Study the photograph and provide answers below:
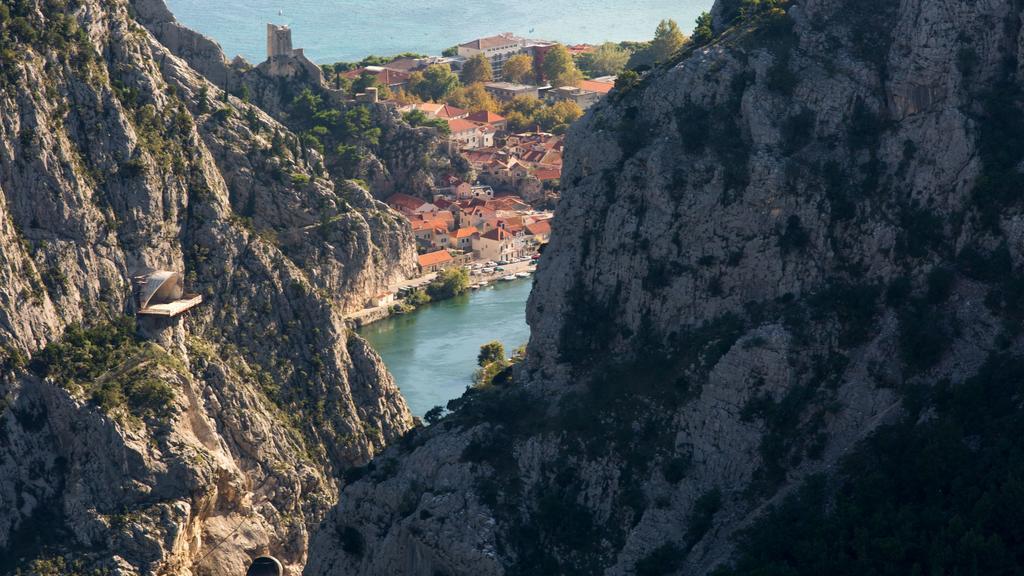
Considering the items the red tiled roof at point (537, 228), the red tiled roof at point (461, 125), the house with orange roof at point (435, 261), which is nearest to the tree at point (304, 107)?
the house with orange roof at point (435, 261)

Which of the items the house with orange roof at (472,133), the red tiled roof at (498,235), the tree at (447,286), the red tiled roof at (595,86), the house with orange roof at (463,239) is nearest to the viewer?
the tree at (447,286)

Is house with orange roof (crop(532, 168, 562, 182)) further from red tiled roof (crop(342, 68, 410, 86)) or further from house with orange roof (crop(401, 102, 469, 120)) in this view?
red tiled roof (crop(342, 68, 410, 86))

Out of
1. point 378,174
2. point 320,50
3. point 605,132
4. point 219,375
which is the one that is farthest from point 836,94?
point 320,50

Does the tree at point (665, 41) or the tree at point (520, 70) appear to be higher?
the tree at point (665, 41)

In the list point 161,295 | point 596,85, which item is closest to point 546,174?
point 596,85

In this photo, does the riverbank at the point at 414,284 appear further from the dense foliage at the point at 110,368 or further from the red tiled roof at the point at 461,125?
the dense foliage at the point at 110,368

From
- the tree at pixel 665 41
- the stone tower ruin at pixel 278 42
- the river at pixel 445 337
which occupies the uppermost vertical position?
the stone tower ruin at pixel 278 42

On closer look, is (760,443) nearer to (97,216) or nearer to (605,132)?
(605,132)
